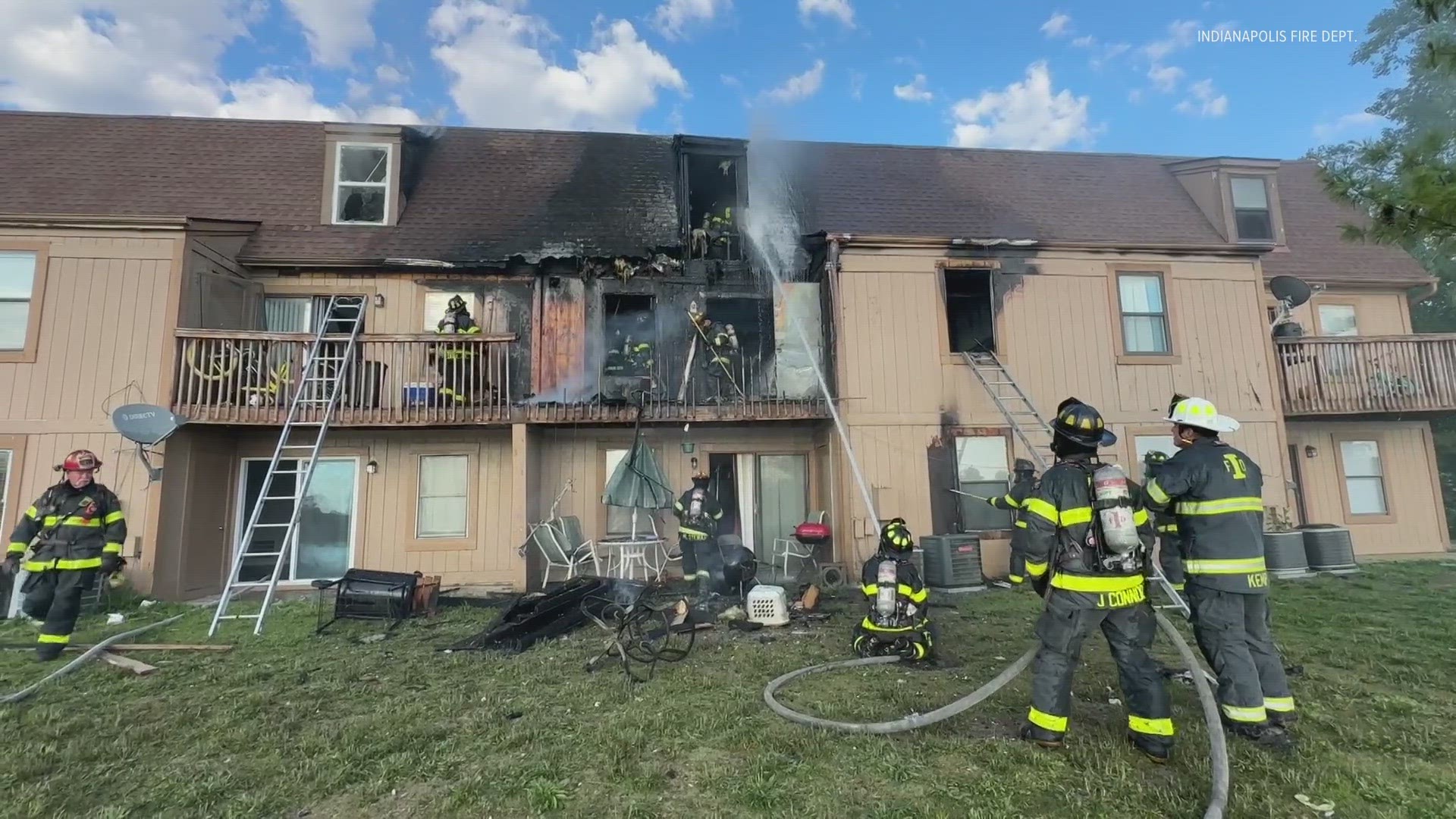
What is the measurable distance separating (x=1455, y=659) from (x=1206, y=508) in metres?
3.63

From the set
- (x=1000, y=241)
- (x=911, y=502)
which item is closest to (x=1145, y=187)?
(x=1000, y=241)

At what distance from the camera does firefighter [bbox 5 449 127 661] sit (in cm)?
584

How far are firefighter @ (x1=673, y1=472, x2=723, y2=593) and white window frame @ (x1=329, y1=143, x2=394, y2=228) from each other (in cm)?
746

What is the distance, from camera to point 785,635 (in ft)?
21.7

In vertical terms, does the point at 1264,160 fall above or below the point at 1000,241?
above

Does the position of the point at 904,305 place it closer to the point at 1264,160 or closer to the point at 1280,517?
the point at 1280,517

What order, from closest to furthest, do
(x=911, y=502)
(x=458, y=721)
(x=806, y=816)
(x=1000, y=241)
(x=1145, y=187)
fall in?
(x=806, y=816)
(x=458, y=721)
(x=911, y=502)
(x=1000, y=241)
(x=1145, y=187)

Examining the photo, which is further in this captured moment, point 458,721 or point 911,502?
point 911,502

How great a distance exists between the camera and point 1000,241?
10664 millimetres

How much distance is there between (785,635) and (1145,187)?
12.7 metres

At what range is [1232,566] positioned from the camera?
12.6ft

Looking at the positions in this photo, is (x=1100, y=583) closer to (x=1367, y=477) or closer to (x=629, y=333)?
(x=629, y=333)

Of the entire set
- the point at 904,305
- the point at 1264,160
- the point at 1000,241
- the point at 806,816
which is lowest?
the point at 806,816

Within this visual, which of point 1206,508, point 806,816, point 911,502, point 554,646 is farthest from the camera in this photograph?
point 911,502
